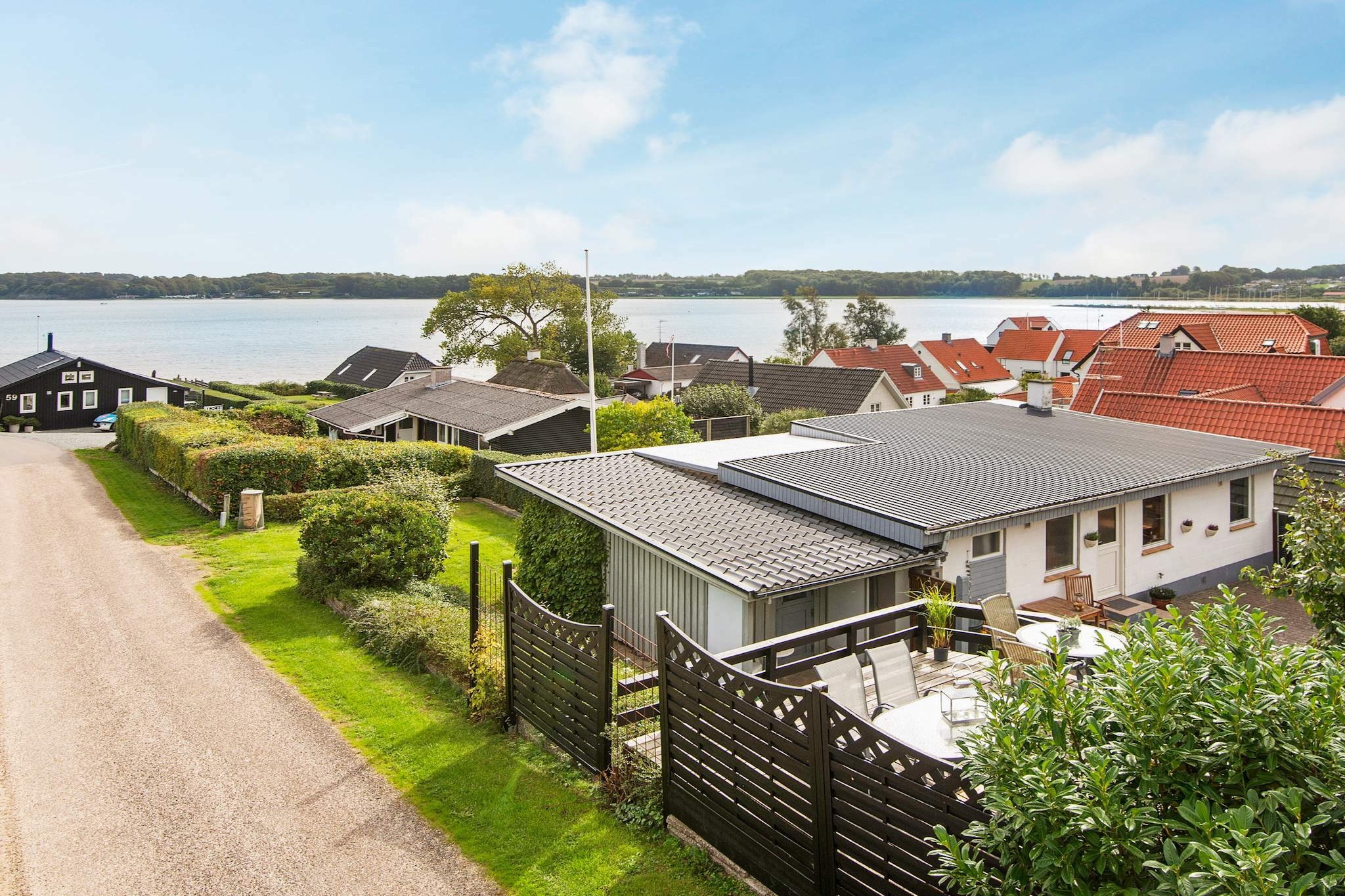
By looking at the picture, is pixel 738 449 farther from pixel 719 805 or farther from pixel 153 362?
pixel 153 362

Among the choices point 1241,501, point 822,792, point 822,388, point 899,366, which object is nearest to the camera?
point 822,792

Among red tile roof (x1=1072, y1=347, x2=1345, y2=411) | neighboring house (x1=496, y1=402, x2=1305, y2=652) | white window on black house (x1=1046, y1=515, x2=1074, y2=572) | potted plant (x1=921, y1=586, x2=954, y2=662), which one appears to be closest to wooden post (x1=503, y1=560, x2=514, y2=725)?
neighboring house (x1=496, y1=402, x2=1305, y2=652)

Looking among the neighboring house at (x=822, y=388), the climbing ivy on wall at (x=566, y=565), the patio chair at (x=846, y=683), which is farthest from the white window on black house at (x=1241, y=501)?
the neighboring house at (x=822, y=388)

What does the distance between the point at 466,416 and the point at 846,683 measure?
27681 mm

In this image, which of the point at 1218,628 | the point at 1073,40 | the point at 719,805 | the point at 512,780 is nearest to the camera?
the point at 1218,628

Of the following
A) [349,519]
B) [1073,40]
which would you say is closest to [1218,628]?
[349,519]

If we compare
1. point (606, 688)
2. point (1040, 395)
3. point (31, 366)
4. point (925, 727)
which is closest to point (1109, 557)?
point (1040, 395)

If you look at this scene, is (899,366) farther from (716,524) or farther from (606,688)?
(606,688)

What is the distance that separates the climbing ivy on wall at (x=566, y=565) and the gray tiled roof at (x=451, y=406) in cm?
1705

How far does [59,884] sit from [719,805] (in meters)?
5.41

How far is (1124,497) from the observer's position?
13109mm

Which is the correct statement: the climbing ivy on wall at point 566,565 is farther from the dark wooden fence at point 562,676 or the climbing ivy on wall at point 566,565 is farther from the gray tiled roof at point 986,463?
the dark wooden fence at point 562,676

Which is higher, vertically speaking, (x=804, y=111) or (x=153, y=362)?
(x=804, y=111)

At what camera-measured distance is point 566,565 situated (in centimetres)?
1382
